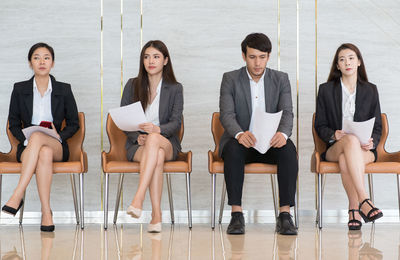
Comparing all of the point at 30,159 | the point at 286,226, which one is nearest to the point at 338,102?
the point at 286,226

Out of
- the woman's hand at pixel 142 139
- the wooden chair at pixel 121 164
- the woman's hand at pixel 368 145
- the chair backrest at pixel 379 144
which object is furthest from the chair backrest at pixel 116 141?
the woman's hand at pixel 368 145

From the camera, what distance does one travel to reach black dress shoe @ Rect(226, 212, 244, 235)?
3.85 meters

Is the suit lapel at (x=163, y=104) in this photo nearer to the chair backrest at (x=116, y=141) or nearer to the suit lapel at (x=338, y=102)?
the chair backrest at (x=116, y=141)

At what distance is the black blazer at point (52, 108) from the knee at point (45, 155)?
29 centimetres

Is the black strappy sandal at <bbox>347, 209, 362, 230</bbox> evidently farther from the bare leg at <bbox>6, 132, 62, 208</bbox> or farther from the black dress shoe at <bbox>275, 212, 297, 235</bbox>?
the bare leg at <bbox>6, 132, 62, 208</bbox>

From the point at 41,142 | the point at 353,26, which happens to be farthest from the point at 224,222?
the point at 353,26

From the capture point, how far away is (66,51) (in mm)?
5152

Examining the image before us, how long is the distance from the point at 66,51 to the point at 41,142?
4.21 feet

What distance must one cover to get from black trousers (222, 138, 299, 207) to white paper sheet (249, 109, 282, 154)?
11cm

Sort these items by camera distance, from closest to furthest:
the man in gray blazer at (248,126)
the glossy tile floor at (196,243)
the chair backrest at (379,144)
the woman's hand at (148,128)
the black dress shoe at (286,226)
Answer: the glossy tile floor at (196,243), the black dress shoe at (286,226), the man in gray blazer at (248,126), the woman's hand at (148,128), the chair backrest at (379,144)

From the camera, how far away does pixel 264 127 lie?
3893 millimetres

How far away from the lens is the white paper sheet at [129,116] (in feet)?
13.1

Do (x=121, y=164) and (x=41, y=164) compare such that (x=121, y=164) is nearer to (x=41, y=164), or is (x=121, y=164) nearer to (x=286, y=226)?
(x=41, y=164)

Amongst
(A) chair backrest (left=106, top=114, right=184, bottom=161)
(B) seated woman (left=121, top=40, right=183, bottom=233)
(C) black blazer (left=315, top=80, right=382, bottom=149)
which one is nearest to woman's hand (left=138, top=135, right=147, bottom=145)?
(B) seated woman (left=121, top=40, right=183, bottom=233)
